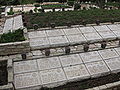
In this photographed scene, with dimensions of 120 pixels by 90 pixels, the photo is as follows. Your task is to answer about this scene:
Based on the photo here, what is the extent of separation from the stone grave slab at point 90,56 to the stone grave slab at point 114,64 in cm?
56

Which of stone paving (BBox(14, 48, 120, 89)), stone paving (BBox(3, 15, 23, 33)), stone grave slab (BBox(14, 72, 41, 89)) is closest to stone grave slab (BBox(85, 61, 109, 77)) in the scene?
stone paving (BBox(14, 48, 120, 89))

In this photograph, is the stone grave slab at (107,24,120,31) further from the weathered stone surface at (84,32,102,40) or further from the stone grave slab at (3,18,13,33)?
the stone grave slab at (3,18,13,33)

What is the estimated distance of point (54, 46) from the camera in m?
10.1

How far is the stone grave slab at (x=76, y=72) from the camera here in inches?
314

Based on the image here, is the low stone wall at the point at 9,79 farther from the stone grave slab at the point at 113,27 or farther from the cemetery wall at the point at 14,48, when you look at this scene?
the stone grave slab at the point at 113,27

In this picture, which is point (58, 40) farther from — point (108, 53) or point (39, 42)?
point (108, 53)

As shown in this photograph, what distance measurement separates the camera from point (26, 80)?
7.63 meters

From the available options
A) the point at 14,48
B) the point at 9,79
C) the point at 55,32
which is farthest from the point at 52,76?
the point at 55,32

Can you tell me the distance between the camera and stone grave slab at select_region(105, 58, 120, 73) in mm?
8641

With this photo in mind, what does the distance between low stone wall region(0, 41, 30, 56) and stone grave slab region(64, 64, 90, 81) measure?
2.74 m

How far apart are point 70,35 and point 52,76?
164 inches

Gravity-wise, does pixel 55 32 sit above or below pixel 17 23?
below

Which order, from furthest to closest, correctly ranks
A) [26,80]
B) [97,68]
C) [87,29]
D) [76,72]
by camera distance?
[87,29] < [97,68] < [76,72] < [26,80]

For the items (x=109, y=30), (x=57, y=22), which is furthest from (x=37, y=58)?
(x=109, y=30)
